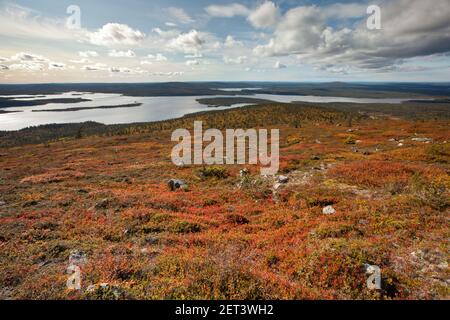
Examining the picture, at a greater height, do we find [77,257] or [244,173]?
[244,173]

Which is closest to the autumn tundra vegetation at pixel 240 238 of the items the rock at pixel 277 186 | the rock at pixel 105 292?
the rock at pixel 105 292

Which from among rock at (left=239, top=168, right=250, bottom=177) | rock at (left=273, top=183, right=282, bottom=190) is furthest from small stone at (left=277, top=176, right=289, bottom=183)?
rock at (left=239, top=168, right=250, bottom=177)

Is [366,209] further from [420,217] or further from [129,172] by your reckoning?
[129,172]

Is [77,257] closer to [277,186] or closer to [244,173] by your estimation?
[277,186]

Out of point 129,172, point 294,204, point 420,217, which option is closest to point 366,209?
point 420,217

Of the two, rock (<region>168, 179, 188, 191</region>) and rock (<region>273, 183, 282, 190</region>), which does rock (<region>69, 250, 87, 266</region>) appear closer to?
rock (<region>168, 179, 188, 191</region>)

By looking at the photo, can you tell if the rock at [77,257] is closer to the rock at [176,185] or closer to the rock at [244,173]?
the rock at [176,185]

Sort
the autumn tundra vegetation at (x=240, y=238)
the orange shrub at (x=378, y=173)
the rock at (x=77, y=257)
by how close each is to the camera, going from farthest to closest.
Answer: the orange shrub at (x=378, y=173) → the rock at (x=77, y=257) → the autumn tundra vegetation at (x=240, y=238)

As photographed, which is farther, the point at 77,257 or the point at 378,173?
the point at 378,173

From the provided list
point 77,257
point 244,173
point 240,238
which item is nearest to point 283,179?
point 244,173

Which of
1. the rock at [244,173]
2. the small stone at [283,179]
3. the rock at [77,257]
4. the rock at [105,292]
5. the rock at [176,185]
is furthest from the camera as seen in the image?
the rock at [244,173]
